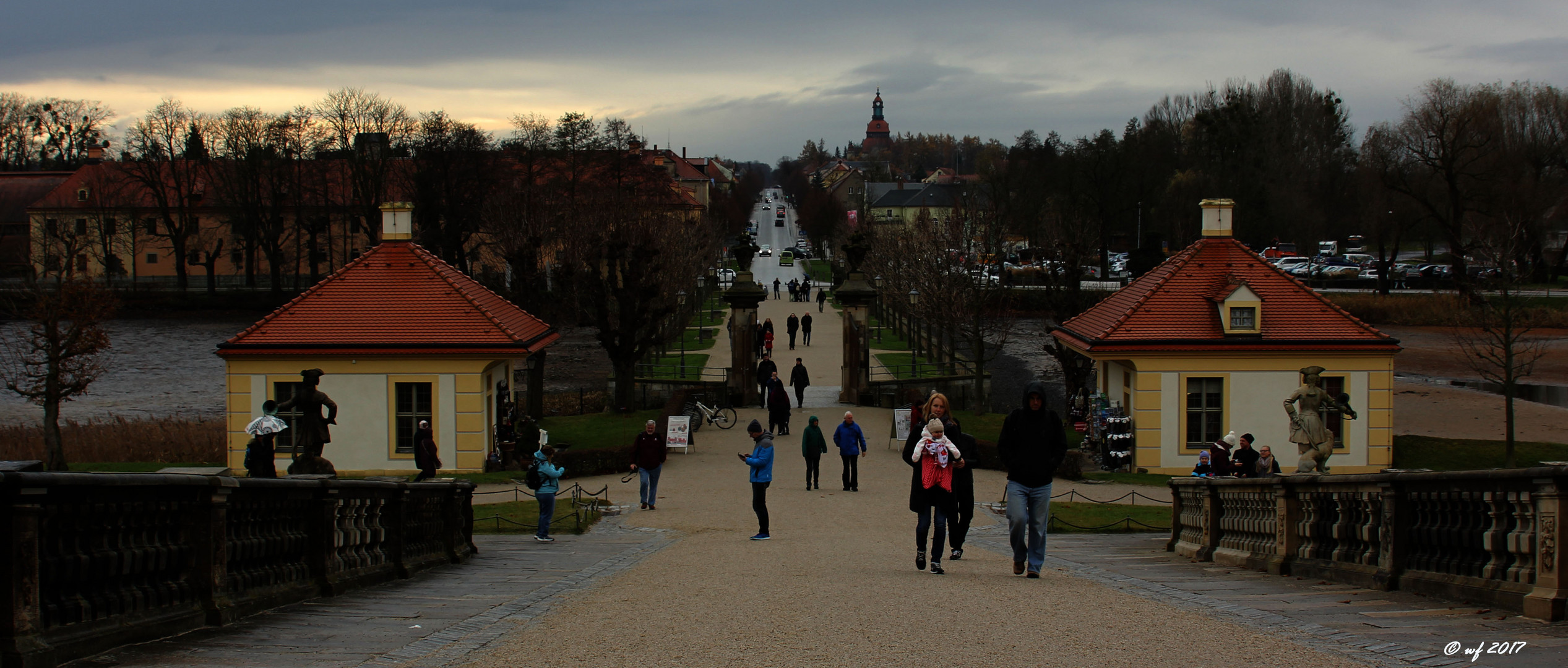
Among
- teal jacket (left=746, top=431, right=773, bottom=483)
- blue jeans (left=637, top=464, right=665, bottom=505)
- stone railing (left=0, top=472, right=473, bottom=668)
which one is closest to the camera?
stone railing (left=0, top=472, right=473, bottom=668)

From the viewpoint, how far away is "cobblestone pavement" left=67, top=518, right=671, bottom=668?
6781 millimetres

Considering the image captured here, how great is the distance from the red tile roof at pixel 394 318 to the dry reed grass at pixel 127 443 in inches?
175

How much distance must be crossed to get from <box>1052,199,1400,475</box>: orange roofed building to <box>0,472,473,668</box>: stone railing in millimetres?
20352

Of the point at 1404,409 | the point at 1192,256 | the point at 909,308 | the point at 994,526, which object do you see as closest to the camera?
the point at 994,526

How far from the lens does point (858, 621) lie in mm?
8562

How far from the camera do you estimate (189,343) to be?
68.2 meters

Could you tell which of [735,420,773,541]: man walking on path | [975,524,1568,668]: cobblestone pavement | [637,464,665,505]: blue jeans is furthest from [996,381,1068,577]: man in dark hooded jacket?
[637,464,665,505]: blue jeans

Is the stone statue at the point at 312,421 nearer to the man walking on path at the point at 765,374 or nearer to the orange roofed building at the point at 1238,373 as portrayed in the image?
the orange roofed building at the point at 1238,373

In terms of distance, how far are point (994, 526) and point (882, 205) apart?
135m

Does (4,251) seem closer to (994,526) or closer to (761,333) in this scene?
(761,333)

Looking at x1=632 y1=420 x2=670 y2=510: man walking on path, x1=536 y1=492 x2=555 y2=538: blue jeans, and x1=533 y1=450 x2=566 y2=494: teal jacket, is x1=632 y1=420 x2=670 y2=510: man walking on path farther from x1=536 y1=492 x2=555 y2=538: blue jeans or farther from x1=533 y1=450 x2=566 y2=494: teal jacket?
x1=536 y1=492 x2=555 y2=538: blue jeans

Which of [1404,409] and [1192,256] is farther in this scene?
[1404,409]

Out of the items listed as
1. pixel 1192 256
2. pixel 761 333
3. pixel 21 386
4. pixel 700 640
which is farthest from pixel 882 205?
pixel 700 640

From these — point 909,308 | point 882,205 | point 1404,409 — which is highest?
point 882,205
